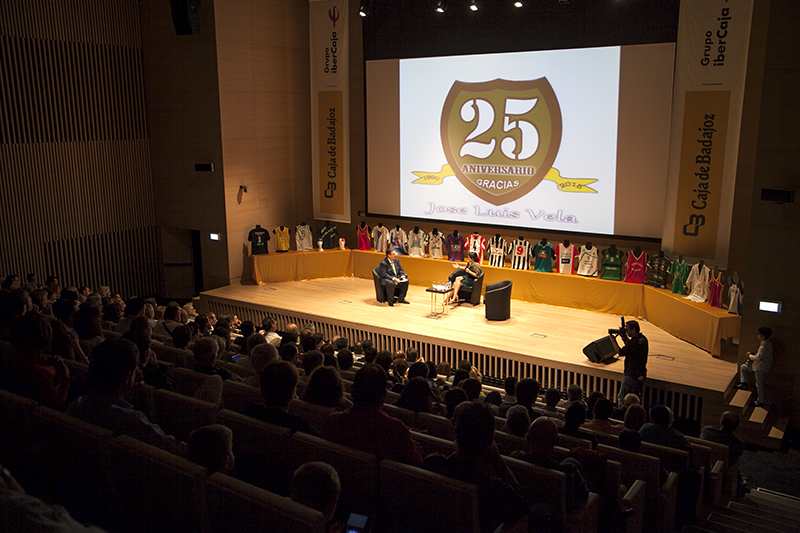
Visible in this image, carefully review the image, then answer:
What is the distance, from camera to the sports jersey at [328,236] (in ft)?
42.3

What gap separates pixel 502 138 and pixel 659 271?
3440 mm

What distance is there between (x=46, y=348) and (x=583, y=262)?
8465 mm

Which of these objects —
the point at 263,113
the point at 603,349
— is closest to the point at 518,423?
the point at 603,349

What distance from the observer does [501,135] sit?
36.8 ft

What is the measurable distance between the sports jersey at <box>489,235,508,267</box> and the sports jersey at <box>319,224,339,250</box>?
3.30 meters

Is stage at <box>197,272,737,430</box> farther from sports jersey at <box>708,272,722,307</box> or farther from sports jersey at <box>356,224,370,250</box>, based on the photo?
sports jersey at <box>356,224,370,250</box>

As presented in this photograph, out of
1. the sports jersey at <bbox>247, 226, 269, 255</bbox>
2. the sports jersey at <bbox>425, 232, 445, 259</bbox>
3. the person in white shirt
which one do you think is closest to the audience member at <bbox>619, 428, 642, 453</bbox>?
the person in white shirt

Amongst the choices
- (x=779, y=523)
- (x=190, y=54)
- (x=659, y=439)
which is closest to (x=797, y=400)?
(x=779, y=523)

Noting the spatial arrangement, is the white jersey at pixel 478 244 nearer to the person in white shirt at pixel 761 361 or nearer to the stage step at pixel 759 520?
→ the person in white shirt at pixel 761 361

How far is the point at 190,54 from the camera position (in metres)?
11.5

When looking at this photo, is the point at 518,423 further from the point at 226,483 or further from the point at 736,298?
the point at 736,298

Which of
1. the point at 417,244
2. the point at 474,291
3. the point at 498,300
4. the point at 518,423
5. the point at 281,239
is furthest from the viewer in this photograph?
the point at 281,239

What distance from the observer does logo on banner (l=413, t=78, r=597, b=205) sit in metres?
10.7

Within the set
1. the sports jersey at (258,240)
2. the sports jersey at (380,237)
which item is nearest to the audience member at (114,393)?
the sports jersey at (258,240)
